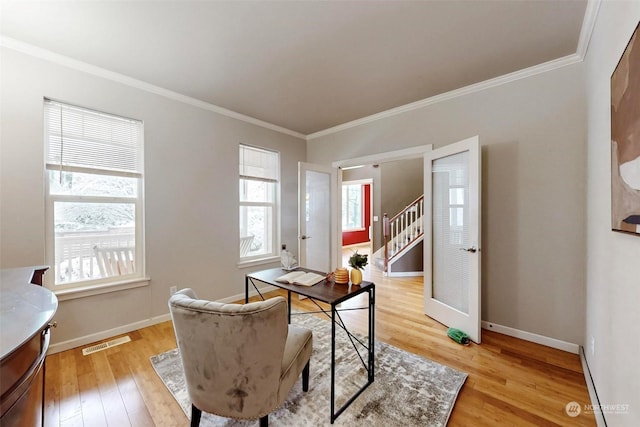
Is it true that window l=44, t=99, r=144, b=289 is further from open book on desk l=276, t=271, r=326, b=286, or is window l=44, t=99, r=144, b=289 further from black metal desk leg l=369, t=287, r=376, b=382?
black metal desk leg l=369, t=287, r=376, b=382

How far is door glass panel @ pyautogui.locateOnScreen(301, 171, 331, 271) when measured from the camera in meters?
4.06

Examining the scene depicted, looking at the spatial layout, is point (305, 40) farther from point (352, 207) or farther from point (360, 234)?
point (360, 234)

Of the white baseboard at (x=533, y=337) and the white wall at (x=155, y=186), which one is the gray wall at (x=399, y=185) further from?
the white baseboard at (x=533, y=337)

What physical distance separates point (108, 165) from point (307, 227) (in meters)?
2.47

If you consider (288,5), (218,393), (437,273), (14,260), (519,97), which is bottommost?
(218,393)

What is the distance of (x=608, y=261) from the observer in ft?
4.75

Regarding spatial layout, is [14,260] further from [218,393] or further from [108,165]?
[218,393]

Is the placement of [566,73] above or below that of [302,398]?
above

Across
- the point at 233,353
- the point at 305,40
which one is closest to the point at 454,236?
the point at 305,40

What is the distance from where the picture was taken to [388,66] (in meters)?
2.43

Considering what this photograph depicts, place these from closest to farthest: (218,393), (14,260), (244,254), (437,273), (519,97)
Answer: (218,393) → (14,260) → (519,97) → (437,273) → (244,254)

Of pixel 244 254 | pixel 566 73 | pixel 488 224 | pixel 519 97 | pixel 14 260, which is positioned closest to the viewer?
pixel 14 260

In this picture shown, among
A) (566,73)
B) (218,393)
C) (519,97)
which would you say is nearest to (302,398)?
(218,393)

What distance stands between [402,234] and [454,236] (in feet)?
9.31
